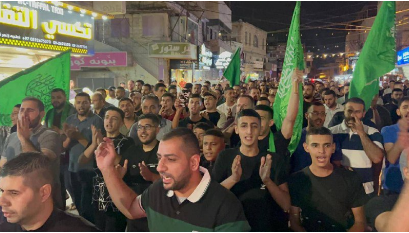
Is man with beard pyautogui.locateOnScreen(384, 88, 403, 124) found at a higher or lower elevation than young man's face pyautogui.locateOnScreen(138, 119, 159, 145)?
higher

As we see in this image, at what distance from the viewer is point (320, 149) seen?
3.69 meters

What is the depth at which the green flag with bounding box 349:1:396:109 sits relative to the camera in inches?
221

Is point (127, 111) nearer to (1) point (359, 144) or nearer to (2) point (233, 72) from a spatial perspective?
(1) point (359, 144)

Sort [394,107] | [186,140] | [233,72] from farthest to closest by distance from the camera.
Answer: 1. [233,72]
2. [394,107]
3. [186,140]

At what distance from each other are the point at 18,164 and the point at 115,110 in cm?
255

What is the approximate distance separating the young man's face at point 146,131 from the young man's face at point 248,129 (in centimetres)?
105

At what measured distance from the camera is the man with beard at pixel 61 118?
5703 millimetres

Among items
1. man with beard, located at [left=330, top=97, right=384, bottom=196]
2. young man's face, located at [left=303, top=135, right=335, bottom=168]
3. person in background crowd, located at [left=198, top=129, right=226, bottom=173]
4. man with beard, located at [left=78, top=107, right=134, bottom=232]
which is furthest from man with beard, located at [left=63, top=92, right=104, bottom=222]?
man with beard, located at [left=330, top=97, right=384, bottom=196]

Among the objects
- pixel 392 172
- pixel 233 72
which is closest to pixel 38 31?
pixel 233 72

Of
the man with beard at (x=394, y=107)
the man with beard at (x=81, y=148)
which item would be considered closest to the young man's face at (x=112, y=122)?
the man with beard at (x=81, y=148)

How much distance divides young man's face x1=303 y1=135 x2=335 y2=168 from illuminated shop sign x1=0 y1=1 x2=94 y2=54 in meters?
10.3

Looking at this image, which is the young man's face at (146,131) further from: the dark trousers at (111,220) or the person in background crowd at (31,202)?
the person in background crowd at (31,202)

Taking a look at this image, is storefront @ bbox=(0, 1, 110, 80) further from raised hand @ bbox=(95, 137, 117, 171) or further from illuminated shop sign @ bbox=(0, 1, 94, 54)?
raised hand @ bbox=(95, 137, 117, 171)

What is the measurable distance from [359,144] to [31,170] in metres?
3.73
